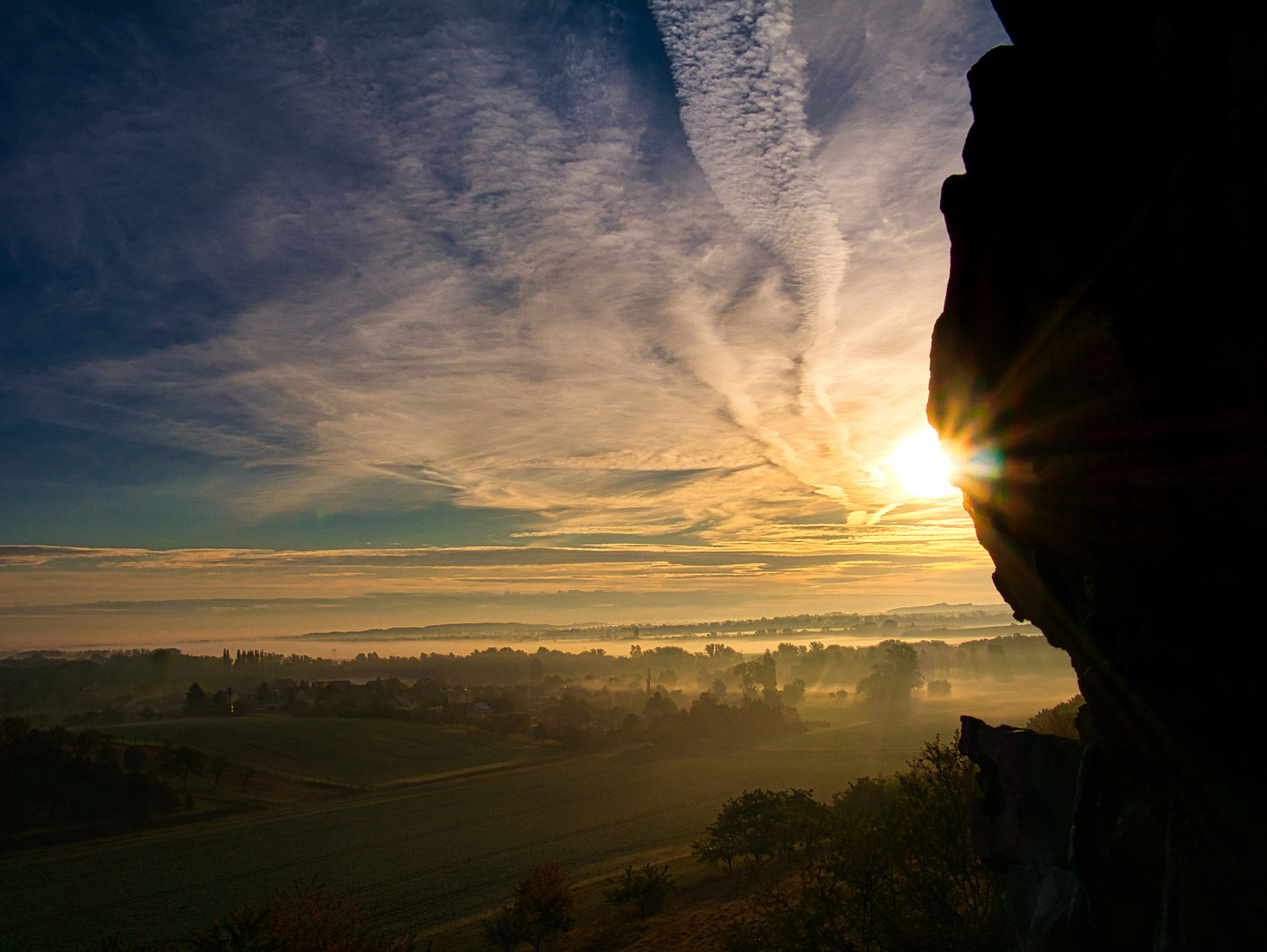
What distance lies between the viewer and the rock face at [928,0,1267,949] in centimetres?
1060

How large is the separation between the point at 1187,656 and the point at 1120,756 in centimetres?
475

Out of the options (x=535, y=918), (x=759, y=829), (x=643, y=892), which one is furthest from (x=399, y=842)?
(x=759, y=829)

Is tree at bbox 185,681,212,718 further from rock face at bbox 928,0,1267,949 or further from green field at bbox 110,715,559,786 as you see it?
rock face at bbox 928,0,1267,949

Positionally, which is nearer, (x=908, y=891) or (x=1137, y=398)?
(x=1137, y=398)

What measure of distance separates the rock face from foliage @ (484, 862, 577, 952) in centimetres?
2823

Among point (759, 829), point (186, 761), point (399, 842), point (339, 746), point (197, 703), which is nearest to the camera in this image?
point (759, 829)

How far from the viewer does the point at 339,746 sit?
374 feet

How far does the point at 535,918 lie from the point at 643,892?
796cm

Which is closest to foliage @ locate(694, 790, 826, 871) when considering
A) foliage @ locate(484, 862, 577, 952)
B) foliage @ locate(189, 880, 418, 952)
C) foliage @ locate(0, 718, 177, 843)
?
foliage @ locate(484, 862, 577, 952)

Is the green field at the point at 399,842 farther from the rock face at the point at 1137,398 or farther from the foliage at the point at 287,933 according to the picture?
the rock face at the point at 1137,398

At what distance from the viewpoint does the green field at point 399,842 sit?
Result: 47.3 meters

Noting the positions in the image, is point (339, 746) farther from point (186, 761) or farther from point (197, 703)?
point (197, 703)

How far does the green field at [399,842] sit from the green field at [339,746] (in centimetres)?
77

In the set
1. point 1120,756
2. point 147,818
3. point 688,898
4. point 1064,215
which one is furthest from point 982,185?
point 147,818
